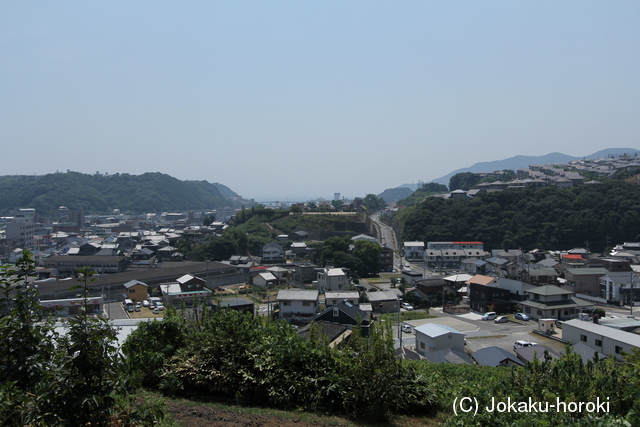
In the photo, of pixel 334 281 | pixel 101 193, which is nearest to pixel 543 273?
pixel 334 281

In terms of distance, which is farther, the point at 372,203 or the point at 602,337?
the point at 372,203

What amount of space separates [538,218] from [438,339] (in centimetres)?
2357

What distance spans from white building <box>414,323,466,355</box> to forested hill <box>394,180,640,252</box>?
20174mm

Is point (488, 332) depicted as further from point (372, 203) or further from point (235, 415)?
point (372, 203)

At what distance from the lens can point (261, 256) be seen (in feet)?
→ 96.7

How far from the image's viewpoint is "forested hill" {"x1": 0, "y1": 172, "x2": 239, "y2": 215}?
222 feet

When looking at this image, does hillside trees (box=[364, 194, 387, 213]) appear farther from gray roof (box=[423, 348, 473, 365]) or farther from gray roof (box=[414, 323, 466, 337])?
gray roof (box=[423, 348, 473, 365])

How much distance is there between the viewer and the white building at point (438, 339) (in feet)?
34.4

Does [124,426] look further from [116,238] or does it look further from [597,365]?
[116,238]

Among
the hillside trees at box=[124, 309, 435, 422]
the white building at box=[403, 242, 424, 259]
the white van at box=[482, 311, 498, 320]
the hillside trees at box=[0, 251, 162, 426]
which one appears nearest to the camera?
the hillside trees at box=[0, 251, 162, 426]

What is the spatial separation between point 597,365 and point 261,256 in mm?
26189

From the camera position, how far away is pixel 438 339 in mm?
10477

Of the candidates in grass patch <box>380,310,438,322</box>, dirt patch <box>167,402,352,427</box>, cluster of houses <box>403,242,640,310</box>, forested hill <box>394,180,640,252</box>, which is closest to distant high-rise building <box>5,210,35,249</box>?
forested hill <box>394,180,640,252</box>

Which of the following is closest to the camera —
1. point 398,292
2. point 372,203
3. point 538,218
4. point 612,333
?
point 612,333
